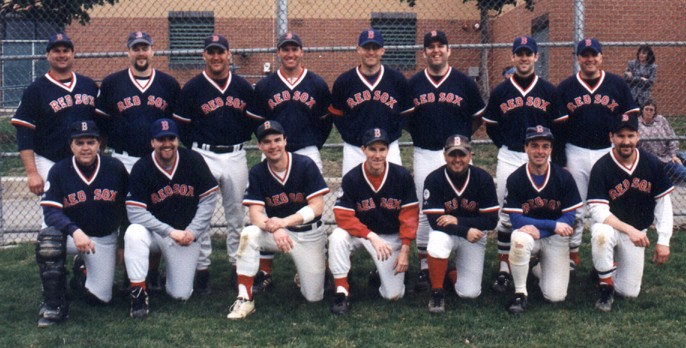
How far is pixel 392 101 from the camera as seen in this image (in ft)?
17.2

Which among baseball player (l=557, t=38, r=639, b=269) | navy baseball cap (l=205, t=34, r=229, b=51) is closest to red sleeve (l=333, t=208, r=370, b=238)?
navy baseball cap (l=205, t=34, r=229, b=51)

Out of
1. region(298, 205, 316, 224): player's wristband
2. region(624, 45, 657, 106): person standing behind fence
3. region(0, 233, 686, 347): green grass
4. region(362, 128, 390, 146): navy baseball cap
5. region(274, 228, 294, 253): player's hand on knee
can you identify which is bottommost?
region(0, 233, 686, 347): green grass

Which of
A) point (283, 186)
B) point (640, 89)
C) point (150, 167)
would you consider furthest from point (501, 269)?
point (640, 89)

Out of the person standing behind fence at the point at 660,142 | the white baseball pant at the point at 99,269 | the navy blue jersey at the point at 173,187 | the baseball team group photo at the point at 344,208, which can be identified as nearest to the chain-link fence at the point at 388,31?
the person standing behind fence at the point at 660,142

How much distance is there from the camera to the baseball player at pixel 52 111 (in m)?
5.10

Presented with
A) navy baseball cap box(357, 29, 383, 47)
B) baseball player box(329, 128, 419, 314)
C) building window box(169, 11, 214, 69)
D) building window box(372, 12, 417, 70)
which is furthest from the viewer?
building window box(169, 11, 214, 69)

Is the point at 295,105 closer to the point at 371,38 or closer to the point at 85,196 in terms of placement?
the point at 371,38

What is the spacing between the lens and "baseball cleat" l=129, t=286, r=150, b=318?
14.9 ft

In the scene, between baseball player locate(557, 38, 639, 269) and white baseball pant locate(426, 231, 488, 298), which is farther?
baseball player locate(557, 38, 639, 269)

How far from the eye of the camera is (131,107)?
5.11 meters

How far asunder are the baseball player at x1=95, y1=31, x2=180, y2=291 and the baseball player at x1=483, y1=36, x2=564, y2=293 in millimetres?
2519

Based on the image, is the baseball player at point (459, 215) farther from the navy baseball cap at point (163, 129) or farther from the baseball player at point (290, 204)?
the navy baseball cap at point (163, 129)

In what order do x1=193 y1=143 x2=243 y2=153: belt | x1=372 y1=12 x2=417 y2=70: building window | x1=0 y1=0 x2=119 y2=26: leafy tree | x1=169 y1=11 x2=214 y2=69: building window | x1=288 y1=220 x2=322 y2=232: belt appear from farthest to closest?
x1=169 y1=11 x2=214 y2=69: building window → x1=372 y1=12 x2=417 y2=70: building window → x1=0 y1=0 x2=119 y2=26: leafy tree → x1=193 y1=143 x2=243 y2=153: belt → x1=288 y1=220 x2=322 y2=232: belt

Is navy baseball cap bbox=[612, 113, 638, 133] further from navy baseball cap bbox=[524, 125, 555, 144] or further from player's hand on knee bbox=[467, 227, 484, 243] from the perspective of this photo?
player's hand on knee bbox=[467, 227, 484, 243]
